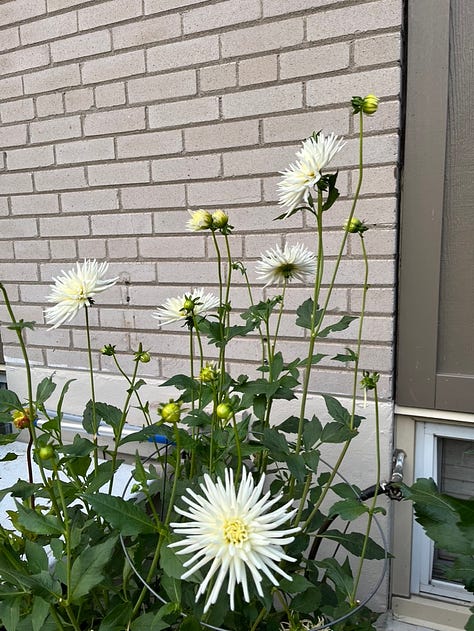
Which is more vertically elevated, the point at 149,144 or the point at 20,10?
the point at 20,10

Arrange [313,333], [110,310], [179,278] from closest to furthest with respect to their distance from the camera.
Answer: [313,333]
[179,278]
[110,310]

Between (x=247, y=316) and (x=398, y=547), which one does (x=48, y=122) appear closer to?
(x=247, y=316)

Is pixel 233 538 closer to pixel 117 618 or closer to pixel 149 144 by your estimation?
pixel 117 618

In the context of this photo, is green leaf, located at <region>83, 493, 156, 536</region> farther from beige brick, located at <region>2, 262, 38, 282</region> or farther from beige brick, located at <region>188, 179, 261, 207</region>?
beige brick, located at <region>2, 262, 38, 282</region>

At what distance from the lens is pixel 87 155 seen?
6.18 ft

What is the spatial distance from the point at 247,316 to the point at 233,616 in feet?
1.87

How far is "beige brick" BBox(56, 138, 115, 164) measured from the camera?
1842 millimetres

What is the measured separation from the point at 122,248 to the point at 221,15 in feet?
2.74

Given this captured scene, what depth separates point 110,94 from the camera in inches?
71.2

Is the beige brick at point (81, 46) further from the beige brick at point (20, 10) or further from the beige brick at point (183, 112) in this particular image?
the beige brick at point (183, 112)

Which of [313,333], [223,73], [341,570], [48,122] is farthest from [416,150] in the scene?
[48,122]

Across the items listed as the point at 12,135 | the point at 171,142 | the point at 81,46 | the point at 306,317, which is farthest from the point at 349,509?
the point at 12,135

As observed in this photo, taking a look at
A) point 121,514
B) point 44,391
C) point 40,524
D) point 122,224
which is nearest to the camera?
point 121,514

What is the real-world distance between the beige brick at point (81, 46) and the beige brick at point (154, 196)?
0.50 meters
